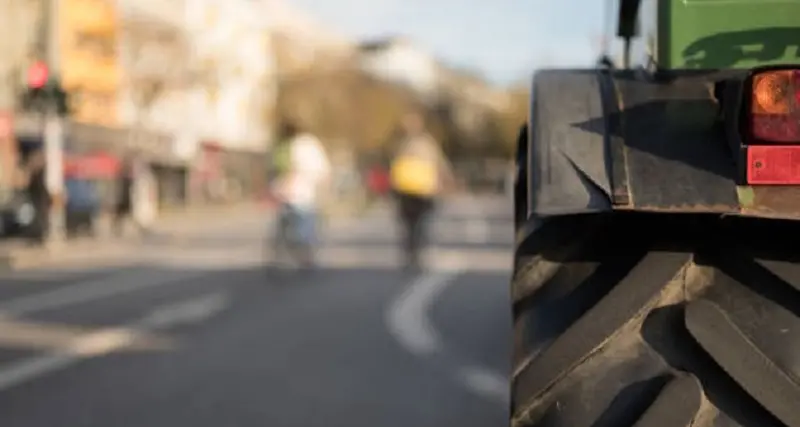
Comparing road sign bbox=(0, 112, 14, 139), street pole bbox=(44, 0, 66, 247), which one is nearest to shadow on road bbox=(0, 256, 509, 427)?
street pole bbox=(44, 0, 66, 247)

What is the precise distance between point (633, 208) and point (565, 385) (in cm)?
45

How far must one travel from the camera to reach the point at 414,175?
17250 mm

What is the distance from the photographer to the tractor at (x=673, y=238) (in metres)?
2.81

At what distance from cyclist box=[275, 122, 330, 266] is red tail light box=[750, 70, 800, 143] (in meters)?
13.6

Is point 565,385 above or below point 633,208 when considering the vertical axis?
below

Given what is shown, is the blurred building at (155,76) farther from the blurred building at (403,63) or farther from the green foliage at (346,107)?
the blurred building at (403,63)

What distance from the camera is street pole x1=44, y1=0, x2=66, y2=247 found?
961 inches

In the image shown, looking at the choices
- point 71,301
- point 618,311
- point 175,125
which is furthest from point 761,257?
point 175,125

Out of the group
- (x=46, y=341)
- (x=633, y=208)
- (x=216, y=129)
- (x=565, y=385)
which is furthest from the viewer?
(x=216, y=129)

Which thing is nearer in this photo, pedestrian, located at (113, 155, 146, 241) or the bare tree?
pedestrian, located at (113, 155, 146, 241)

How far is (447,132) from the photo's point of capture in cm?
12788

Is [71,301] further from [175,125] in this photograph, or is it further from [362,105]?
[362,105]

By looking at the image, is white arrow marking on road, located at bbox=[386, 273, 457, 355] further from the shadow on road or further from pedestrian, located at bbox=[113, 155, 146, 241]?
pedestrian, located at bbox=[113, 155, 146, 241]

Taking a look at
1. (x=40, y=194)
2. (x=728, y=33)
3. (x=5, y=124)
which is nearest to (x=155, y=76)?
(x=5, y=124)
